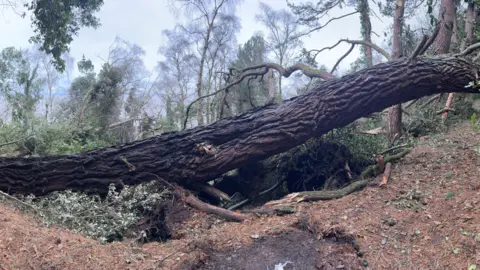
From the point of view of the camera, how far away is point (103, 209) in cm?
488

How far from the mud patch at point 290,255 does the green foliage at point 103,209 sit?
1542 millimetres

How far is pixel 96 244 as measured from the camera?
13.1 ft

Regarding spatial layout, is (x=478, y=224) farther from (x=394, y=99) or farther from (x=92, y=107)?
(x=92, y=107)

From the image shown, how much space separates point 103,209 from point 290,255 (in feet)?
8.96

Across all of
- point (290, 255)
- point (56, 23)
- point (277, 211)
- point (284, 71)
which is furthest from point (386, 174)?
point (56, 23)

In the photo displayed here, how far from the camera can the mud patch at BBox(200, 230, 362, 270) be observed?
3.45 meters

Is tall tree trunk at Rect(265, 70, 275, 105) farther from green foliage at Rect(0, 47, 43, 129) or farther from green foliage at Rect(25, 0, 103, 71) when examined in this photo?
green foliage at Rect(0, 47, 43, 129)

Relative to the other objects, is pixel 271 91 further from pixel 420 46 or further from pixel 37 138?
pixel 37 138

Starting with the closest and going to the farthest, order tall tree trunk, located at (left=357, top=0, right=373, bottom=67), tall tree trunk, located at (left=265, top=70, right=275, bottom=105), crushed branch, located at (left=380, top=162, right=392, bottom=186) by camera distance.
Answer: crushed branch, located at (left=380, top=162, right=392, bottom=186), tall tree trunk, located at (left=265, top=70, right=275, bottom=105), tall tree trunk, located at (left=357, top=0, right=373, bottom=67)

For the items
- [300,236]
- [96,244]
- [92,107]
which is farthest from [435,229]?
[92,107]

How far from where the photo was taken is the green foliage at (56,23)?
6625mm

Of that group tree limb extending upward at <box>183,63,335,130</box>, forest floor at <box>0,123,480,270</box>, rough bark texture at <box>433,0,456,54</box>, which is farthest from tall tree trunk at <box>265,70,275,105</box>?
rough bark texture at <box>433,0,456,54</box>

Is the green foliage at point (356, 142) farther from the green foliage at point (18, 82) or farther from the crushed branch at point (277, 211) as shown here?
the green foliage at point (18, 82)

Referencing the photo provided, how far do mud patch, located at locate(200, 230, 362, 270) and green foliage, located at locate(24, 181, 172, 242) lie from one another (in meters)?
1.54
